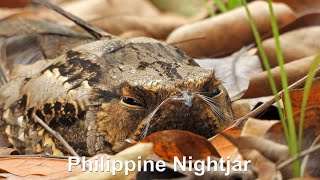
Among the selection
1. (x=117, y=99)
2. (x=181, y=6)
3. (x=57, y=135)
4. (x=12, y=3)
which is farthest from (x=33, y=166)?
(x=181, y=6)

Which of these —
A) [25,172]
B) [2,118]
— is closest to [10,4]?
[2,118]

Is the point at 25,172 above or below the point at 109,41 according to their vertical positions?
below

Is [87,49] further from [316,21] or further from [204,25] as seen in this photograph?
[316,21]

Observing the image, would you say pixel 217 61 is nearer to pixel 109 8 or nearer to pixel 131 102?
pixel 131 102

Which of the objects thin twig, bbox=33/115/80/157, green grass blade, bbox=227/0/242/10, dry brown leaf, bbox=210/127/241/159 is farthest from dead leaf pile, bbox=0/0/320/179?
green grass blade, bbox=227/0/242/10

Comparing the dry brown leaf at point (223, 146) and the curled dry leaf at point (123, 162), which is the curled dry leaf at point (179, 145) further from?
the curled dry leaf at point (123, 162)

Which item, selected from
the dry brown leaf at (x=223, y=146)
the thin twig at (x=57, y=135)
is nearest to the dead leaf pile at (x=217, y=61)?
the dry brown leaf at (x=223, y=146)

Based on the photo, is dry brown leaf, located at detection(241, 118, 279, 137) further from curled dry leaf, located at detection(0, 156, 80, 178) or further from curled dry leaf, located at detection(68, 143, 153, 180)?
curled dry leaf, located at detection(0, 156, 80, 178)
